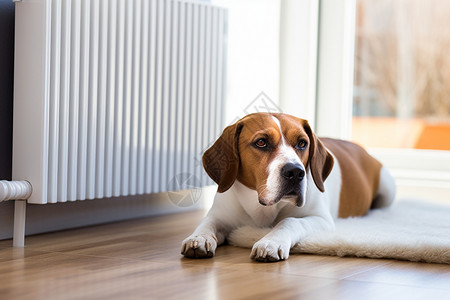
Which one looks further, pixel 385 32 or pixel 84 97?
pixel 385 32

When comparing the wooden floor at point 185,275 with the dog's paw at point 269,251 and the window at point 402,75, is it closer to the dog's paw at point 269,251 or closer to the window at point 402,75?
the dog's paw at point 269,251

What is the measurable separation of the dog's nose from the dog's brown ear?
8.3 inches

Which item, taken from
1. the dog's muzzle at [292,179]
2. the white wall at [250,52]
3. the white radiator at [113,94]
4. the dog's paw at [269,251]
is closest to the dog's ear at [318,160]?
the dog's muzzle at [292,179]

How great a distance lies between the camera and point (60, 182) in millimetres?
2432

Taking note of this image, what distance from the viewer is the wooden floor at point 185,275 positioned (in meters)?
1.65

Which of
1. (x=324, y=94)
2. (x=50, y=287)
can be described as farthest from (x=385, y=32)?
(x=50, y=287)

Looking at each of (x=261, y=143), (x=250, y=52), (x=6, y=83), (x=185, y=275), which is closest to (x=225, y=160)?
(x=261, y=143)

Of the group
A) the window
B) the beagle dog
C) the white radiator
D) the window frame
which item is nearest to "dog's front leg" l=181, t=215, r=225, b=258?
the beagle dog

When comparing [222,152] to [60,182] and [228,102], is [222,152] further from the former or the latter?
[228,102]

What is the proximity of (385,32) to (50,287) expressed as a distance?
347 cm

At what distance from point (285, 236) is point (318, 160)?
0.36 meters

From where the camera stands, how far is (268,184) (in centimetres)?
212

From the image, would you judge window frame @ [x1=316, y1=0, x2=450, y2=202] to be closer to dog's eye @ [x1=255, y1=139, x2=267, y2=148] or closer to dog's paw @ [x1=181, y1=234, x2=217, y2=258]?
dog's eye @ [x1=255, y1=139, x2=267, y2=148]

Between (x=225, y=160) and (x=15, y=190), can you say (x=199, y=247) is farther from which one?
(x=15, y=190)
